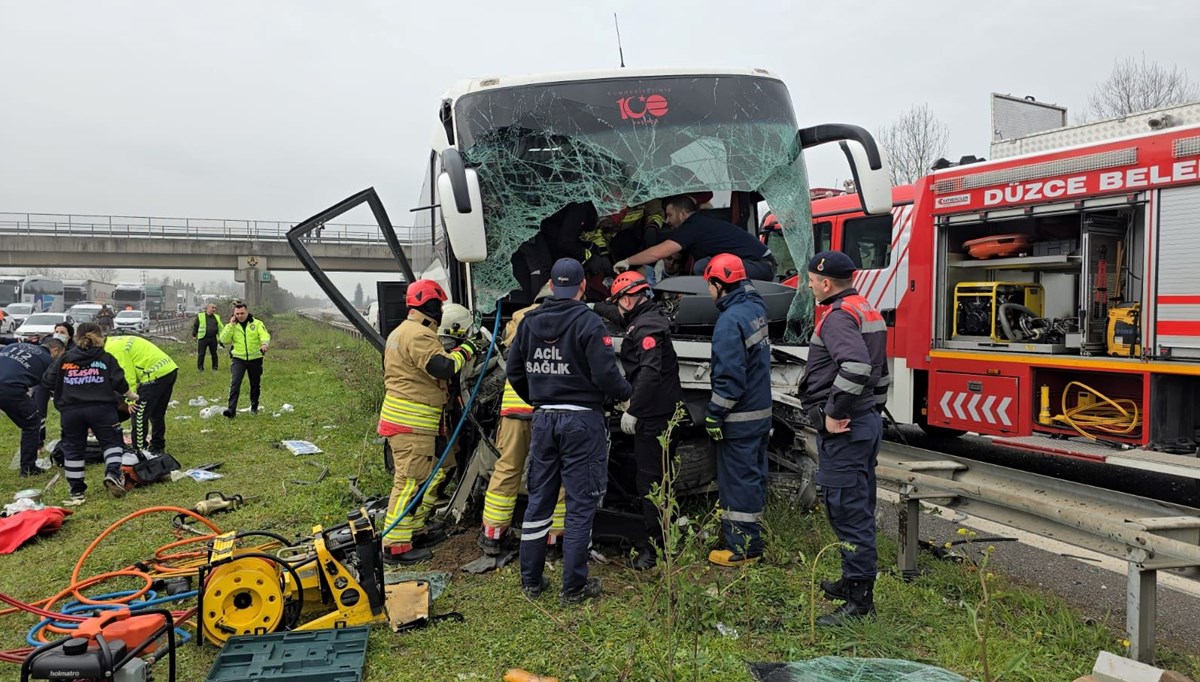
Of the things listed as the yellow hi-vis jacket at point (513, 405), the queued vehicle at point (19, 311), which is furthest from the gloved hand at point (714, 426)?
the queued vehicle at point (19, 311)

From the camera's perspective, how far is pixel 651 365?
4.43 m

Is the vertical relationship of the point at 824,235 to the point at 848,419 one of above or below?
above

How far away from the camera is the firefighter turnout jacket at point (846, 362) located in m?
3.68

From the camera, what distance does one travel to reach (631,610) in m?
3.73

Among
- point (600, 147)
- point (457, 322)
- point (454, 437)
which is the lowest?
point (454, 437)

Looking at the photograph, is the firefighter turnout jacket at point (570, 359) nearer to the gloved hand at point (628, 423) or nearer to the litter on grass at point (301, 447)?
the gloved hand at point (628, 423)

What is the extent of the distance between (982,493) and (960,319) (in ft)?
13.9

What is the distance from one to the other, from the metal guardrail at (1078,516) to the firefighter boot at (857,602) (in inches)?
25.6

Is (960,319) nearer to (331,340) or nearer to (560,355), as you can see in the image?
(560,355)

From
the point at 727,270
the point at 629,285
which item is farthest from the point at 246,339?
the point at 727,270

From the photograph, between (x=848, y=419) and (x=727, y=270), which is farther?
(x=727, y=270)

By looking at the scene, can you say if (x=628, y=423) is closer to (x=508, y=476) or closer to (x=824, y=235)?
(x=508, y=476)

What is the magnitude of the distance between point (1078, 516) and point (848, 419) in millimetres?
1074

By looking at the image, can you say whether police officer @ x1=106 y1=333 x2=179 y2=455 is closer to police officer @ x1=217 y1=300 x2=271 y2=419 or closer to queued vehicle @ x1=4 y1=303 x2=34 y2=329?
police officer @ x1=217 y1=300 x2=271 y2=419
